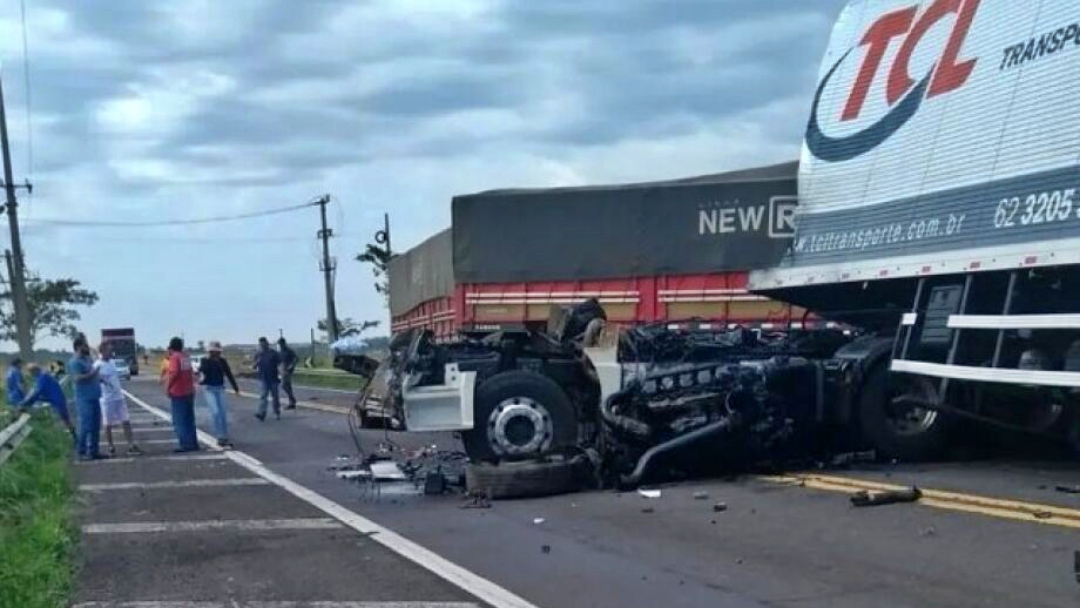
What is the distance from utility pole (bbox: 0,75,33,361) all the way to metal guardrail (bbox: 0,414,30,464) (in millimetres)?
21915

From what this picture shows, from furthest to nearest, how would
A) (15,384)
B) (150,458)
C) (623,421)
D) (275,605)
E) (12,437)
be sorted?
(15,384)
(150,458)
(12,437)
(623,421)
(275,605)

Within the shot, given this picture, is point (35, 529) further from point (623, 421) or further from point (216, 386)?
point (216, 386)

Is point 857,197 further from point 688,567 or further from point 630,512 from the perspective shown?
point 688,567

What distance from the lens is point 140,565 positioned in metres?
10.1

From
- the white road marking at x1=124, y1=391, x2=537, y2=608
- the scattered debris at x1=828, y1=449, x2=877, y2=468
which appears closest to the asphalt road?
the white road marking at x1=124, y1=391, x2=537, y2=608

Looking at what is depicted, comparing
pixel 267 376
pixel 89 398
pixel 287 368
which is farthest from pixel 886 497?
pixel 287 368

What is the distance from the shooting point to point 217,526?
1203 cm

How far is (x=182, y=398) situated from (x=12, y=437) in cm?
470

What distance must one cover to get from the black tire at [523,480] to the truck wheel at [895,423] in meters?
2.62

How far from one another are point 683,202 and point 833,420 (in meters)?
3.84

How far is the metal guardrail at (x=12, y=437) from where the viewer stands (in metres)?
14.0

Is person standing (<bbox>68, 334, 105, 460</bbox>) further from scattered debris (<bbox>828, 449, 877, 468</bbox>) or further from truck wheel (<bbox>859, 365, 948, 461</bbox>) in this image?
truck wheel (<bbox>859, 365, 948, 461</bbox>)

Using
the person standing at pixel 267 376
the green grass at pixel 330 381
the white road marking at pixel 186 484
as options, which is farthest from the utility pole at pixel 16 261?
the white road marking at pixel 186 484

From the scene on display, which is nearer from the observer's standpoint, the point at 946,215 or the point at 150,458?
the point at 946,215
